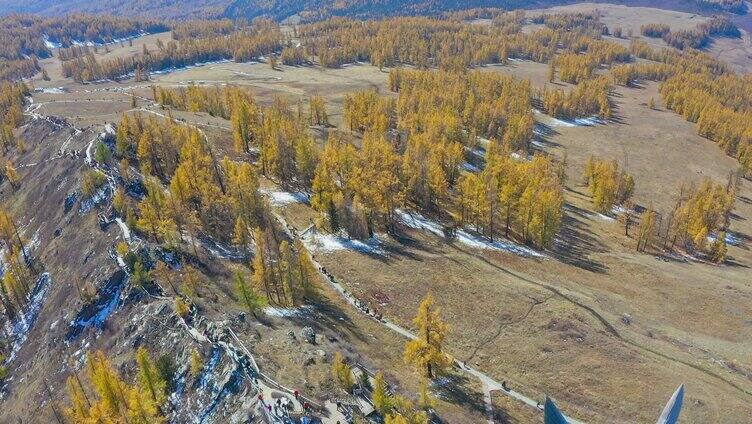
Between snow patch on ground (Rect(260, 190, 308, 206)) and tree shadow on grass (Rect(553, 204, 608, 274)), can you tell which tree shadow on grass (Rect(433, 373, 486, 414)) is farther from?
snow patch on ground (Rect(260, 190, 308, 206))

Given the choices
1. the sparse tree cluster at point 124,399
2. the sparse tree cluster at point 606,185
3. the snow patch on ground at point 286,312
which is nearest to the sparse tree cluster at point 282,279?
the snow patch on ground at point 286,312

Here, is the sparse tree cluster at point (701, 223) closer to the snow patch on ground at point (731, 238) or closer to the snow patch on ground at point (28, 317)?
the snow patch on ground at point (731, 238)

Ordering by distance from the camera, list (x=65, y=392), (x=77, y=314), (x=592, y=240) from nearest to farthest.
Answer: (x=65, y=392)
(x=77, y=314)
(x=592, y=240)

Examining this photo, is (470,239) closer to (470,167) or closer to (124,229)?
(470,167)

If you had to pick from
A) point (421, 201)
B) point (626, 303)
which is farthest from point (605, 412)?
point (421, 201)

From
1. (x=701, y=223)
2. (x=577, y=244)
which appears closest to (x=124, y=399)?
(x=577, y=244)

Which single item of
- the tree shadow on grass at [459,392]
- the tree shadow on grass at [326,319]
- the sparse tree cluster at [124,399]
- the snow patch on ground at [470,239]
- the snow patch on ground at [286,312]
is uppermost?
the sparse tree cluster at [124,399]

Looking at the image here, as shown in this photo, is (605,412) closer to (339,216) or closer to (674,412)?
(674,412)

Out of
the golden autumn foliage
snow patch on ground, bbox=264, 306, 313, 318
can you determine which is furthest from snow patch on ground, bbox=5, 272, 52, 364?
the golden autumn foliage
